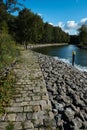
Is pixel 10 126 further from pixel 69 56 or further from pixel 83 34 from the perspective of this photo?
pixel 83 34

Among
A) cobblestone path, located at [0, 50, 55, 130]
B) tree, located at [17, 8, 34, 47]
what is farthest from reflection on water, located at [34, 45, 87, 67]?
cobblestone path, located at [0, 50, 55, 130]

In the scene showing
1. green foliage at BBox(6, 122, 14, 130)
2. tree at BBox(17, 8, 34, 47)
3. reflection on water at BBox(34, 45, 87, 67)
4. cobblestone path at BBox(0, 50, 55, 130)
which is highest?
tree at BBox(17, 8, 34, 47)

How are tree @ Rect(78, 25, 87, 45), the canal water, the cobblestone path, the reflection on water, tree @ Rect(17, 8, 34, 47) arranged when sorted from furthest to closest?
tree @ Rect(78, 25, 87, 45) → tree @ Rect(17, 8, 34, 47) → the reflection on water → the canal water → the cobblestone path

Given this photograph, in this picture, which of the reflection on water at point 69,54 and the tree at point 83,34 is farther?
the tree at point 83,34

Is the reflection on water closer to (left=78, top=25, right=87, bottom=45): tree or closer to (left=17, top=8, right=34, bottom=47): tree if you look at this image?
(left=17, top=8, right=34, bottom=47): tree

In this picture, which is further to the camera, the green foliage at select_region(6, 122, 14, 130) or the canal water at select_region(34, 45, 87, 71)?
the canal water at select_region(34, 45, 87, 71)

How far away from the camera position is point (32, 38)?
102 ft

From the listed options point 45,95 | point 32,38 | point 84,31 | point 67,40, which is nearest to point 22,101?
point 45,95

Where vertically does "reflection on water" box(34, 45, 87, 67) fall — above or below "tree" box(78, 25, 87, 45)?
below

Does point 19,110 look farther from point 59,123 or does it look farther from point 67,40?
point 67,40

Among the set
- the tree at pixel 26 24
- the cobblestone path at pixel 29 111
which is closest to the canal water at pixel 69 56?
the tree at pixel 26 24

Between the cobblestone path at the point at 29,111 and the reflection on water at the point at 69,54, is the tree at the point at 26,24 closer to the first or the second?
the reflection on water at the point at 69,54

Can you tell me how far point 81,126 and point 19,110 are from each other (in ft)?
4.50

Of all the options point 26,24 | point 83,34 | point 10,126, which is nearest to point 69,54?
point 26,24
